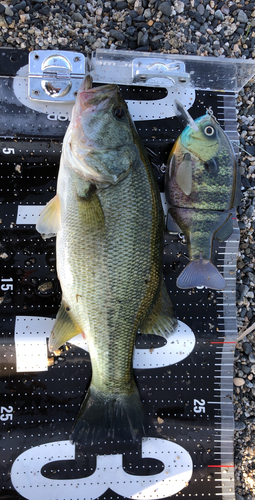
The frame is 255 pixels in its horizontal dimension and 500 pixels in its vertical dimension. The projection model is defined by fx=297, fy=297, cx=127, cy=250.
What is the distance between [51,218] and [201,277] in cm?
104

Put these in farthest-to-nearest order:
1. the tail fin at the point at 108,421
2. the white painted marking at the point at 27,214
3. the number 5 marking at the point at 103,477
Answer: the white painted marking at the point at 27,214, the number 5 marking at the point at 103,477, the tail fin at the point at 108,421

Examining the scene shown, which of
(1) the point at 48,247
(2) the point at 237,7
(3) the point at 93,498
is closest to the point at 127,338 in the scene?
(1) the point at 48,247

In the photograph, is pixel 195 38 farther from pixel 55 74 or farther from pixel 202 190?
pixel 202 190

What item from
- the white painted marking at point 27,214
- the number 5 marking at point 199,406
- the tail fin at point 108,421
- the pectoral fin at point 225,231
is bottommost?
the number 5 marking at point 199,406

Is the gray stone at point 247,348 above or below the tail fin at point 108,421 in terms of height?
above

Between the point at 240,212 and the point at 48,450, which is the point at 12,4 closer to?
the point at 240,212

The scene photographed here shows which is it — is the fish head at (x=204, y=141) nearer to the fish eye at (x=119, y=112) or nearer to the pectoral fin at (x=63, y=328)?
the fish eye at (x=119, y=112)

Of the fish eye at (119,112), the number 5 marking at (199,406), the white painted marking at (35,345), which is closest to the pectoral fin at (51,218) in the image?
the fish eye at (119,112)

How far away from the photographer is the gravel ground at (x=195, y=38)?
2336 mm

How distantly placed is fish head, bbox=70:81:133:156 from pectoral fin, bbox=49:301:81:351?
0.97 metres

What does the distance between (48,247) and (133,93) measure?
1.33m

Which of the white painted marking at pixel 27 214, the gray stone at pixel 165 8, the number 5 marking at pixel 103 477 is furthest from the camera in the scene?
the gray stone at pixel 165 8

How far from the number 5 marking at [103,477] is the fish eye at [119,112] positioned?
223 centimetres

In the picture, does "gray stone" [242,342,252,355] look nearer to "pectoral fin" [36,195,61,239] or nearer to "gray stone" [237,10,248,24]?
"pectoral fin" [36,195,61,239]
